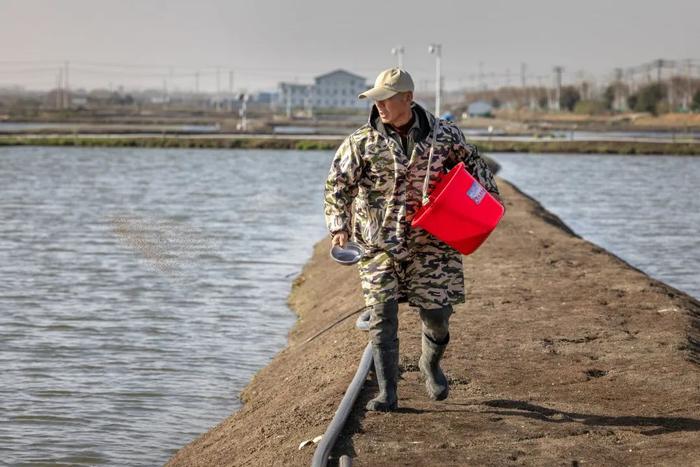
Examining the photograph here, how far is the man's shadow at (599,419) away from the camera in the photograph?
7.82 metres

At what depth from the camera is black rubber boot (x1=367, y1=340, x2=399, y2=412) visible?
781cm

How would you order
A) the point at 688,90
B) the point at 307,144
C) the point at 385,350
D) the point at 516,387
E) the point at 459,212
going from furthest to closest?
the point at 688,90 → the point at 307,144 → the point at 516,387 → the point at 385,350 → the point at 459,212

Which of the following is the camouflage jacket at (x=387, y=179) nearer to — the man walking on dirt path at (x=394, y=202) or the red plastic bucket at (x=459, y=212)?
the man walking on dirt path at (x=394, y=202)

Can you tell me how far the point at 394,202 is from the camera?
7645 millimetres

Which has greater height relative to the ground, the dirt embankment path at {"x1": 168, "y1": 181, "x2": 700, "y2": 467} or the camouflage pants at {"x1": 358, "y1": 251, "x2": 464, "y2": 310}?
the camouflage pants at {"x1": 358, "y1": 251, "x2": 464, "y2": 310}

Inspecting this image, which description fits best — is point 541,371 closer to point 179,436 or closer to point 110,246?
point 179,436

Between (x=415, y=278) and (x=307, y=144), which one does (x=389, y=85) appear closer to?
(x=415, y=278)

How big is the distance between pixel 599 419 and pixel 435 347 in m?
1.00

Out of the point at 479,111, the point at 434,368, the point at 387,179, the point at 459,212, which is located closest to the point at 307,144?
the point at 434,368

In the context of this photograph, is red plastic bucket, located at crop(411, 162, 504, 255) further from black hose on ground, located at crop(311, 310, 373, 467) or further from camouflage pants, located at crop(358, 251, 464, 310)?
black hose on ground, located at crop(311, 310, 373, 467)

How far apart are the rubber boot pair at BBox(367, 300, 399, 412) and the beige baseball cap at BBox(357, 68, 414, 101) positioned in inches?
43.8

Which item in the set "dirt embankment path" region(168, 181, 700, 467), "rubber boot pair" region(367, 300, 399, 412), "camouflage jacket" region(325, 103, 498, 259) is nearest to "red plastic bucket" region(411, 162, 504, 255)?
"camouflage jacket" region(325, 103, 498, 259)

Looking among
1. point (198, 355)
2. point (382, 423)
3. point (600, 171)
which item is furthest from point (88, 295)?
point (600, 171)

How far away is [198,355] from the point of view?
46.9 ft
